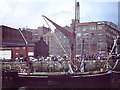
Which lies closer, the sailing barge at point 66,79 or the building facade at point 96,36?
the sailing barge at point 66,79

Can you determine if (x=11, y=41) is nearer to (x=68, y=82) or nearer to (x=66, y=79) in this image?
(x=66, y=79)

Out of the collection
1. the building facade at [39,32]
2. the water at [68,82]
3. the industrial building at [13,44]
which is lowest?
the water at [68,82]

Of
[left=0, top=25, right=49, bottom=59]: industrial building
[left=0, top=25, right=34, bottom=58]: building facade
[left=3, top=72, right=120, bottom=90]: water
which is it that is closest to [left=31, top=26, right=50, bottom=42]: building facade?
[left=0, top=25, right=49, bottom=59]: industrial building

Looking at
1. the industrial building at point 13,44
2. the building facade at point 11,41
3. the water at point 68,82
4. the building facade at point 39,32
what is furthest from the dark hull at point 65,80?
the building facade at point 39,32

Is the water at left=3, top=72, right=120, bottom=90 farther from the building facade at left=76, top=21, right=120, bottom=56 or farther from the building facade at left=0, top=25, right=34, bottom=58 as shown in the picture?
the building facade at left=76, top=21, right=120, bottom=56

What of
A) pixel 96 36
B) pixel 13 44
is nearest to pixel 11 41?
pixel 13 44

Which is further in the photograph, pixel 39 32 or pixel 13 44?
pixel 39 32

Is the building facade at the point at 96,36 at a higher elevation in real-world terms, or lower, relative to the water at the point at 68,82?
higher

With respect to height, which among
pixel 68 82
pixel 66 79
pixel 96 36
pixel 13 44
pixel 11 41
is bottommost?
pixel 68 82

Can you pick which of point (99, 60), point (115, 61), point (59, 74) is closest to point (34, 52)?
point (59, 74)

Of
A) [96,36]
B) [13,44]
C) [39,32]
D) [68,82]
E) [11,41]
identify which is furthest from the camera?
[96,36]

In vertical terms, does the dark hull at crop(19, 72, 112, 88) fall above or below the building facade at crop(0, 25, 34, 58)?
below

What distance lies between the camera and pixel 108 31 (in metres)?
6.33

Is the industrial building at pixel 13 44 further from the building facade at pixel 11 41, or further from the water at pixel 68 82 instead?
the water at pixel 68 82
